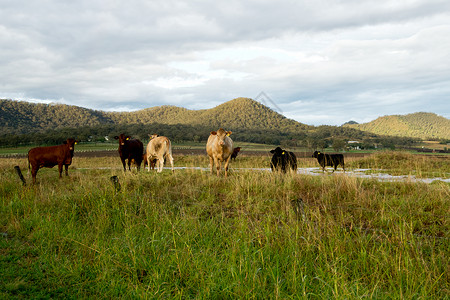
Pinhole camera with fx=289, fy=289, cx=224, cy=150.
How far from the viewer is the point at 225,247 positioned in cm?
539

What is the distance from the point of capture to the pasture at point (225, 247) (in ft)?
13.0

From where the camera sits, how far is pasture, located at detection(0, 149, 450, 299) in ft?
13.0

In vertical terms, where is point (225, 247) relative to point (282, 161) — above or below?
below

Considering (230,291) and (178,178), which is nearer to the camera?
(230,291)

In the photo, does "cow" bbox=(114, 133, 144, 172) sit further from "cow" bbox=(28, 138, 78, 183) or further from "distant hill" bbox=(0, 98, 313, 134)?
"distant hill" bbox=(0, 98, 313, 134)

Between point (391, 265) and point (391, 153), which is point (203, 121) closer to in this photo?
point (391, 153)

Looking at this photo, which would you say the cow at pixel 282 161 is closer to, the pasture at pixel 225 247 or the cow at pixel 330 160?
the pasture at pixel 225 247

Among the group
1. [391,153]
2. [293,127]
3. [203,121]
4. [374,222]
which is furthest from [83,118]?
[374,222]

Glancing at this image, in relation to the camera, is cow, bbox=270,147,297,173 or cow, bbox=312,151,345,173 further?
cow, bbox=312,151,345,173

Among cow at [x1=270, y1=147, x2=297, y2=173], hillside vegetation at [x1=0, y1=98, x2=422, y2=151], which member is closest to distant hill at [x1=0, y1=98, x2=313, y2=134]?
hillside vegetation at [x1=0, y1=98, x2=422, y2=151]

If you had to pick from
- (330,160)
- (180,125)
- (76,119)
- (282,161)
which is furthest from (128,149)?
(76,119)

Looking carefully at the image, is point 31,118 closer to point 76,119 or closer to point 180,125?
point 76,119

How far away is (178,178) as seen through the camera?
11.3m

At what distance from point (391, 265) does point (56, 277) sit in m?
4.97
